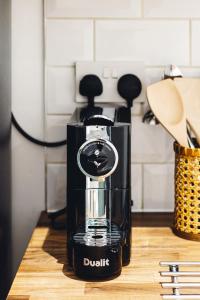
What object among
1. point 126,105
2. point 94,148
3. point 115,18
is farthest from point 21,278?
point 115,18

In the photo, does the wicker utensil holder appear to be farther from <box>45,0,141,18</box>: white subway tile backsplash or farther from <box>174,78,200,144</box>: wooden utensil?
<box>45,0,141,18</box>: white subway tile backsplash

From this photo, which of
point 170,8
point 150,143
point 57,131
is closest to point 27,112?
point 57,131

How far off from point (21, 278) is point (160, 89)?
46 cm

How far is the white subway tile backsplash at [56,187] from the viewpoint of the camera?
1262mm

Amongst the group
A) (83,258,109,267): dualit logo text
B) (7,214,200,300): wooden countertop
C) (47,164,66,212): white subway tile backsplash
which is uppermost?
(47,164,66,212): white subway tile backsplash

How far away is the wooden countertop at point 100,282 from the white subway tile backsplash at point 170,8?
48cm

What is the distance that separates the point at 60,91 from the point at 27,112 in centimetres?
9

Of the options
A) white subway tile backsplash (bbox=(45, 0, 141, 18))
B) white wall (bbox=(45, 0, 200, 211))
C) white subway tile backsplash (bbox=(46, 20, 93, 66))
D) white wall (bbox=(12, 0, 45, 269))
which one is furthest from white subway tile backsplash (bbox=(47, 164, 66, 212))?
white subway tile backsplash (bbox=(45, 0, 141, 18))

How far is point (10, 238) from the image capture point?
126 cm

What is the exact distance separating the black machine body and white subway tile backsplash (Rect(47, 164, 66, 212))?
0.34 metres

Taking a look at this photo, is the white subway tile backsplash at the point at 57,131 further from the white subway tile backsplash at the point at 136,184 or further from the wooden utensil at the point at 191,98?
the wooden utensil at the point at 191,98

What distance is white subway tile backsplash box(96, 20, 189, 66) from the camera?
1225 mm

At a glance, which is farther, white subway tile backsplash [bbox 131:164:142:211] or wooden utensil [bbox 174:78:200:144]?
white subway tile backsplash [bbox 131:164:142:211]

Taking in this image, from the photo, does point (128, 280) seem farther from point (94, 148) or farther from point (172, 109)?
point (172, 109)
